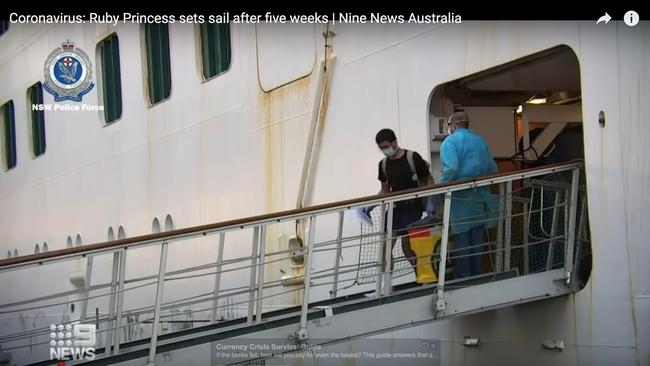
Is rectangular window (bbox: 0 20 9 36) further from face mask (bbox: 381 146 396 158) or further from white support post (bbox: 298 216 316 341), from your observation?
white support post (bbox: 298 216 316 341)

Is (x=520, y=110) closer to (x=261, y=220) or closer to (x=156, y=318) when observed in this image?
(x=261, y=220)

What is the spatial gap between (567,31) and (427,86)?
3.66 feet

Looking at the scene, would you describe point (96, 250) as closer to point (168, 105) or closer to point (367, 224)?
point (367, 224)

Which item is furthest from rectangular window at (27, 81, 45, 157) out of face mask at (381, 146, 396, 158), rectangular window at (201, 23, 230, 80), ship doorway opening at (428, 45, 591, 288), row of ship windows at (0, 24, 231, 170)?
face mask at (381, 146, 396, 158)

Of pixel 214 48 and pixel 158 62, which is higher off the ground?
pixel 158 62

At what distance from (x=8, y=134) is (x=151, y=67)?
12.8 ft

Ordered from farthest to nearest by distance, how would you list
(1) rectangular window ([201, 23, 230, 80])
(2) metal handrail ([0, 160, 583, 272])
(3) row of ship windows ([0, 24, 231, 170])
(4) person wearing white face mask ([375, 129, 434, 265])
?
(3) row of ship windows ([0, 24, 231, 170])
(1) rectangular window ([201, 23, 230, 80])
(4) person wearing white face mask ([375, 129, 434, 265])
(2) metal handrail ([0, 160, 583, 272])

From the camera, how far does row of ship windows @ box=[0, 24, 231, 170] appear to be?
26.5 feet

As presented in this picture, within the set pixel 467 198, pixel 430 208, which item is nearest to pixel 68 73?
pixel 430 208

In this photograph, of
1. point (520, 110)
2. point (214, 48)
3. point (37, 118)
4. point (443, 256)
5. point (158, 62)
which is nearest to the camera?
point (443, 256)

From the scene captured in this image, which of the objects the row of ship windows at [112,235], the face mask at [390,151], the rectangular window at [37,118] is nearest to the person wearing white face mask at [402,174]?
the face mask at [390,151]

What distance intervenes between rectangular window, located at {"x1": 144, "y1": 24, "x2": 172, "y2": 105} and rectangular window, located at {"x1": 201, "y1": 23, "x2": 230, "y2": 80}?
527mm

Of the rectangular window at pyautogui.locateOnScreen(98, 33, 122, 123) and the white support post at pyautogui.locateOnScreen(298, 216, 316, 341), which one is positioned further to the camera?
the rectangular window at pyautogui.locateOnScreen(98, 33, 122, 123)

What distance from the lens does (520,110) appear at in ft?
21.9
